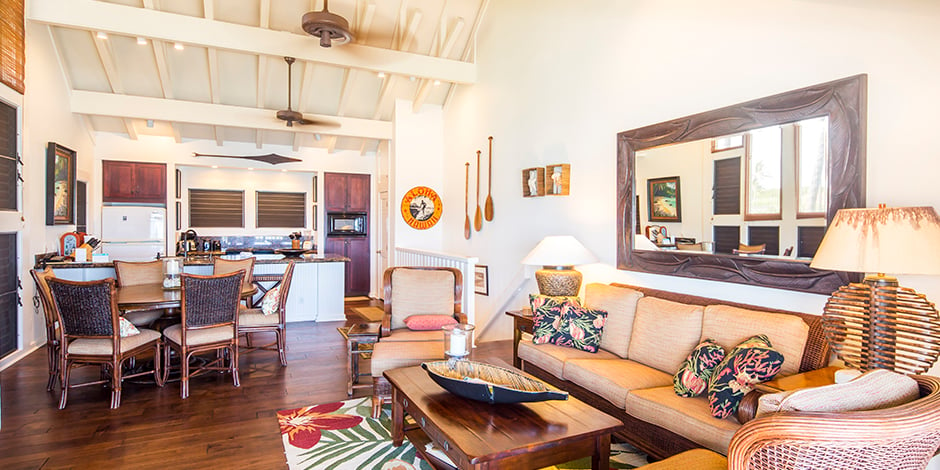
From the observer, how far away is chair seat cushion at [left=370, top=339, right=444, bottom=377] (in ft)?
10.5

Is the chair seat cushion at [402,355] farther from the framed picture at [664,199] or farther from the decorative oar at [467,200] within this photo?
the decorative oar at [467,200]

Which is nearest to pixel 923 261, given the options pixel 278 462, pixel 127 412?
pixel 278 462

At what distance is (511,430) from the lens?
6.46 feet

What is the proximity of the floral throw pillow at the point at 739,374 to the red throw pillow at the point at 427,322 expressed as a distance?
A: 2.10 meters

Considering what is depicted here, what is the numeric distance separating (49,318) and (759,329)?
16.0 ft

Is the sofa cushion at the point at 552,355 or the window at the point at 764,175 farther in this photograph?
the sofa cushion at the point at 552,355

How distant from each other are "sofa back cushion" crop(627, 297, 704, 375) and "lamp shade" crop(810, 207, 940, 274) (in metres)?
0.98

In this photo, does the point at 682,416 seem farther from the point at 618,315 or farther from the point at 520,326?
the point at 520,326

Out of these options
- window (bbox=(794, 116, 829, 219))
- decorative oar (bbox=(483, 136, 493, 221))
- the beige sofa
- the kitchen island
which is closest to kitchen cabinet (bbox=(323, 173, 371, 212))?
the kitchen island

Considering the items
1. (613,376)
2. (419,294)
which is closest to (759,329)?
(613,376)

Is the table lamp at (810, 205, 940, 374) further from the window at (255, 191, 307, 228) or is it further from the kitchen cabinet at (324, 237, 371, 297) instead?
the window at (255, 191, 307, 228)

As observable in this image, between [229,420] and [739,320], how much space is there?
3254mm

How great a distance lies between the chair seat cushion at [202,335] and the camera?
3805mm

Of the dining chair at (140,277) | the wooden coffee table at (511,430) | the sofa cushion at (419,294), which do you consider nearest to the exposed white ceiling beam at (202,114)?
the dining chair at (140,277)
